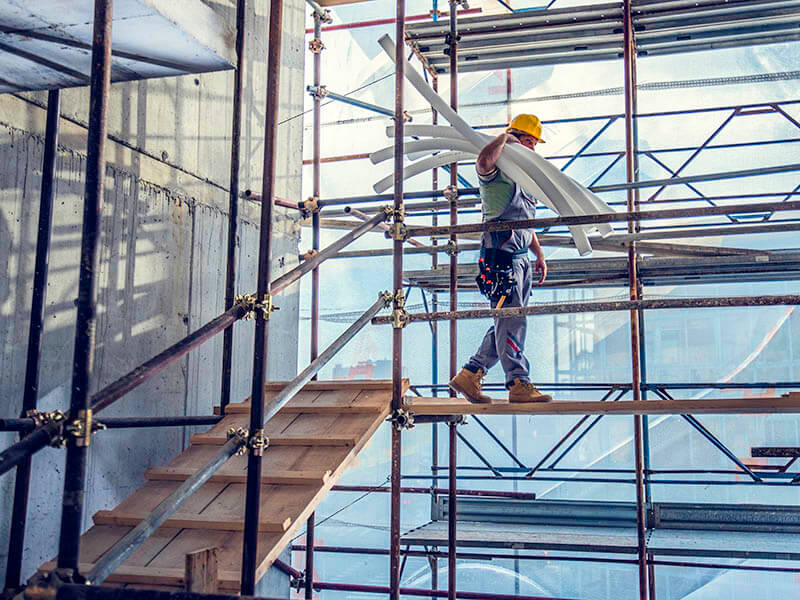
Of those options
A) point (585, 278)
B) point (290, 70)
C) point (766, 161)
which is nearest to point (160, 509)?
point (290, 70)

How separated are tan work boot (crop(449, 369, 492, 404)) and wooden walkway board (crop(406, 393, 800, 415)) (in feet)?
0.18

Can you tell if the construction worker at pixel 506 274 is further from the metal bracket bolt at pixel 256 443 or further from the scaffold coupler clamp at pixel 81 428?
the scaffold coupler clamp at pixel 81 428

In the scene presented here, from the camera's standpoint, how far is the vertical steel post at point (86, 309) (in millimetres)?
2391

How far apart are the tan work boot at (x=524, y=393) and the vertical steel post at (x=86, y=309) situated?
280cm

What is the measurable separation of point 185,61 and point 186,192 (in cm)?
190

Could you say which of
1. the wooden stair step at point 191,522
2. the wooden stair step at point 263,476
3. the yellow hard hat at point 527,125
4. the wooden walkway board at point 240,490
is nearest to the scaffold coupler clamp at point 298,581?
the wooden walkway board at point 240,490

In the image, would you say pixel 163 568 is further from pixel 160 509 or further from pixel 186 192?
pixel 186 192

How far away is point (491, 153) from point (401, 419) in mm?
1695

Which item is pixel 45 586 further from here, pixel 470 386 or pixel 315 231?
pixel 315 231

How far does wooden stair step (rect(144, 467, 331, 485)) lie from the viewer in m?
4.02

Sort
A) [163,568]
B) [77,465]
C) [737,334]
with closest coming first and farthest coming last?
[77,465], [163,568], [737,334]

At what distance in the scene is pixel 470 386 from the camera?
486cm

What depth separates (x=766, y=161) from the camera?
1562 centimetres

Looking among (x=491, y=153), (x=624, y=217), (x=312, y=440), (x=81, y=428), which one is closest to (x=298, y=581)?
(x=312, y=440)
